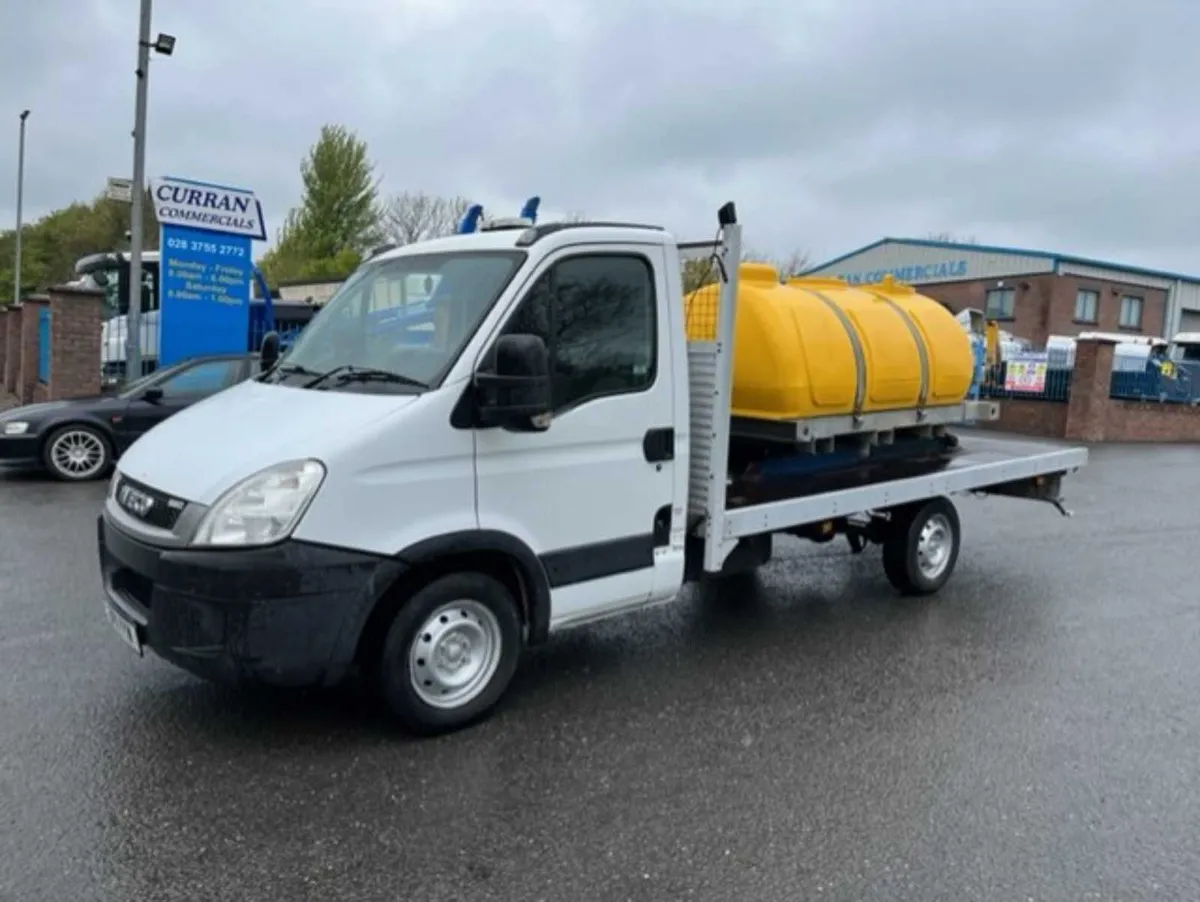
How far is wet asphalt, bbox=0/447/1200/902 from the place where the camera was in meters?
3.21

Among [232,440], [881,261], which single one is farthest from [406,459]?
[881,261]

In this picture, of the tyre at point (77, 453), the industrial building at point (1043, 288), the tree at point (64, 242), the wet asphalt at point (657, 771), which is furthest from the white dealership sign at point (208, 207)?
the tree at point (64, 242)

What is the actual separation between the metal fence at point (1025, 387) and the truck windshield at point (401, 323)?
60.1 ft

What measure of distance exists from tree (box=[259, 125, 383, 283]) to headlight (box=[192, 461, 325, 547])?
120 feet

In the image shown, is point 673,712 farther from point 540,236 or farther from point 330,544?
point 540,236

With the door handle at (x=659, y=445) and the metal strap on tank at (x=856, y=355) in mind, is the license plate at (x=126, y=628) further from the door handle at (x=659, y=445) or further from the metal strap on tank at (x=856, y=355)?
the metal strap on tank at (x=856, y=355)

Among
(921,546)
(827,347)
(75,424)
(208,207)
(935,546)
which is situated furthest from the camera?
(208,207)

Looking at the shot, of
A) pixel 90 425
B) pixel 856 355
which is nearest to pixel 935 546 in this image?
pixel 856 355

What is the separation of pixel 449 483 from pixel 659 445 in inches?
46.0

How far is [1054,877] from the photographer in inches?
129

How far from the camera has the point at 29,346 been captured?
56.7ft

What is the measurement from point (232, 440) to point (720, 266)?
253 cm

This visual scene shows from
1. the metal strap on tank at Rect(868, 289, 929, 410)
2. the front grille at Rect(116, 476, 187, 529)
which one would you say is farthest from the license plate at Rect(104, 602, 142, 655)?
the metal strap on tank at Rect(868, 289, 929, 410)

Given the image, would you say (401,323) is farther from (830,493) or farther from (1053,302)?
(1053,302)
